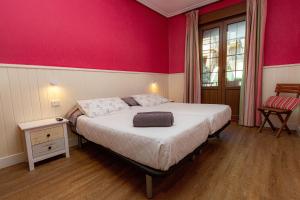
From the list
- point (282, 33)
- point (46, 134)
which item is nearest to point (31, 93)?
point (46, 134)

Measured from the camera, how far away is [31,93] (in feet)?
6.89

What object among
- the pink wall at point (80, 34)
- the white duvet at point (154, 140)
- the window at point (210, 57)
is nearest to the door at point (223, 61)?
the window at point (210, 57)

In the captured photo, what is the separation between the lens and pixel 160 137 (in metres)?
1.22

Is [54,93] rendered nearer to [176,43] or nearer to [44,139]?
[44,139]

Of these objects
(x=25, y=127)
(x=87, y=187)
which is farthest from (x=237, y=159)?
(x=25, y=127)

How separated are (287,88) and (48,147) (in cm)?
407

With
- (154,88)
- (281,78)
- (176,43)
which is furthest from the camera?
(176,43)

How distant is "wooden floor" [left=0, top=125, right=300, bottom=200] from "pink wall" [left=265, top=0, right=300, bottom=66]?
1.72m

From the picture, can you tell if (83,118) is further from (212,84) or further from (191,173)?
(212,84)

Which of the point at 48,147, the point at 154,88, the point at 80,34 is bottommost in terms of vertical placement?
the point at 48,147

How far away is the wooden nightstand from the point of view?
1.82 meters

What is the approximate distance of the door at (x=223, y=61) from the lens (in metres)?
3.57

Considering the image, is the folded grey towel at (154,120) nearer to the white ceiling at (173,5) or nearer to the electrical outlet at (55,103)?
the electrical outlet at (55,103)

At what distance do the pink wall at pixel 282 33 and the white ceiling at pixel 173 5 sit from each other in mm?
1352
